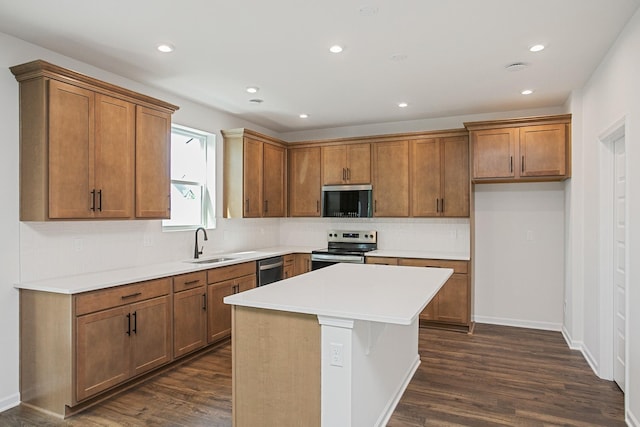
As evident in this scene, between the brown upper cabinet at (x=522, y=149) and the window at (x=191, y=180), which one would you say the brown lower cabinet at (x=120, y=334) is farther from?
the brown upper cabinet at (x=522, y=149)

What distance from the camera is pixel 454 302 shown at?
15.8 feet

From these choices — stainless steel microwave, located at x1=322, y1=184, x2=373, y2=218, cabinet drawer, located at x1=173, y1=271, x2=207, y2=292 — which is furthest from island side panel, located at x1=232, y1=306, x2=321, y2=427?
stainless steel microwave, located at x1=322, y1=184, x2=373, y2=218

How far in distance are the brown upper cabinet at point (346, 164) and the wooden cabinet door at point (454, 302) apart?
5.65ft

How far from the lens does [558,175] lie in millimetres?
4438

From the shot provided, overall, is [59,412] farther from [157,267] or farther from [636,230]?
[636,230]

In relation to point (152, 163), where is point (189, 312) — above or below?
below

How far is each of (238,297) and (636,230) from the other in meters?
2.53

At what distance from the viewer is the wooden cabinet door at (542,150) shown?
4.43 metres

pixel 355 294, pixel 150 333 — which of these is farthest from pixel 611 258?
pixel 150 333

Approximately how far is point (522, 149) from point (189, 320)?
13.0ft

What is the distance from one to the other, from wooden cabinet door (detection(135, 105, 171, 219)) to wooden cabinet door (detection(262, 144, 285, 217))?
1.77 metres

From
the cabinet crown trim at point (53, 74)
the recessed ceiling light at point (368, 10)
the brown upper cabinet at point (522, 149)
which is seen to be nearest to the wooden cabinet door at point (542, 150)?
the brown upper cabinet at point (522, 149)

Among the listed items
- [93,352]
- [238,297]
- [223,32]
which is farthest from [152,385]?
[223,32]

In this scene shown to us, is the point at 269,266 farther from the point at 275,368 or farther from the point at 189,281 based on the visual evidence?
the point at 275,368
